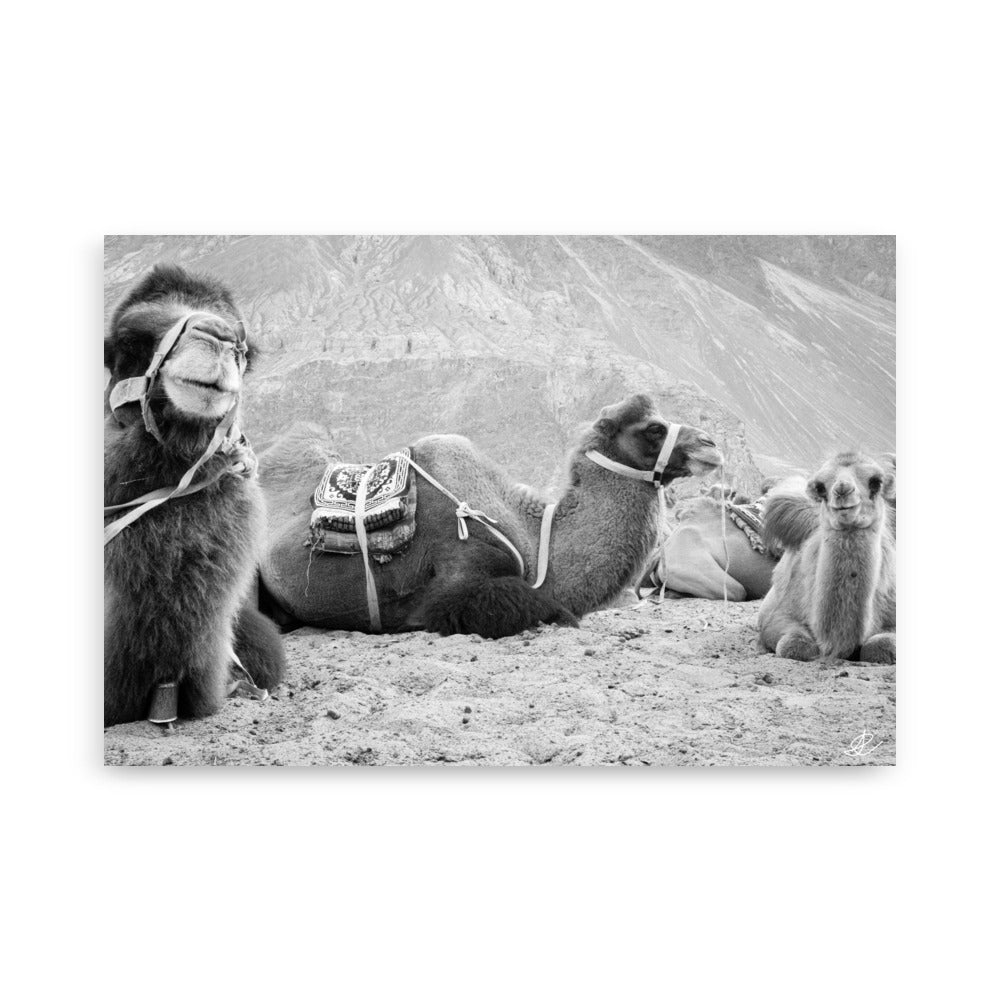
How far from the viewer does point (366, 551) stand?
4.32 meters

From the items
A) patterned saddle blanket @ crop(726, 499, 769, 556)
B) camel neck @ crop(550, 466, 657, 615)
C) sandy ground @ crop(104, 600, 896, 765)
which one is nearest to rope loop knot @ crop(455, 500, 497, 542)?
camel neck @ crop(550, 466, 657, 615)

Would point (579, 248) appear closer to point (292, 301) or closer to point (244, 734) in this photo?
point (292, 301)

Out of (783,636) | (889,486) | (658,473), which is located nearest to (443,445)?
(658,473)

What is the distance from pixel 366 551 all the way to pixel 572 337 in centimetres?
99

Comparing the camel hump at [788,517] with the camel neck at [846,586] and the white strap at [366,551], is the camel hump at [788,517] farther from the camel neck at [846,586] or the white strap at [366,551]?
the white strap at [366,551]

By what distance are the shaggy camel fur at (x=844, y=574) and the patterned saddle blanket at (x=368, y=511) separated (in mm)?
1247

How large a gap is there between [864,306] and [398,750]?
2.02 m

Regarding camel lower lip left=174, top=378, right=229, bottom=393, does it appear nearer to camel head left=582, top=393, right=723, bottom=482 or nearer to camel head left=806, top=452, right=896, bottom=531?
camel head left=582, top=393, right=723, bottom=482

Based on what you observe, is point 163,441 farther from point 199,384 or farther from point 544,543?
point 544,543

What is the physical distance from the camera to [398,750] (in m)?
3.86

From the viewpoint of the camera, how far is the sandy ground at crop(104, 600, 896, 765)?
151 inches

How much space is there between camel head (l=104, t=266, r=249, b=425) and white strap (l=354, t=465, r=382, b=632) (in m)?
0.72
